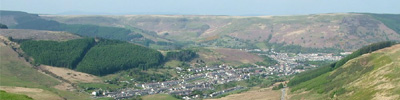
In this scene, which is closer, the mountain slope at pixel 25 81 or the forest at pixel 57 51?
the mountain slope at pixel 25 81

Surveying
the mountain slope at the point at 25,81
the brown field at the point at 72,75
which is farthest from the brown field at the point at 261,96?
the brown field at the point at 72,75

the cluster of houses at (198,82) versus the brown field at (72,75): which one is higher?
the brown field at (72,75)

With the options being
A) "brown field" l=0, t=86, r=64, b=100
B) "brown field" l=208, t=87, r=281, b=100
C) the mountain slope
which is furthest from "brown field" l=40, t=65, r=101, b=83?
"brown field" l=208, t=87, r=281, b=100

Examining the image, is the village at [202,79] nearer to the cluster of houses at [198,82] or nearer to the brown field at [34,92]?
the cluster of houses at [198,82]

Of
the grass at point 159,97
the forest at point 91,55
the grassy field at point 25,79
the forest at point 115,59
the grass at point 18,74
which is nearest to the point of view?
the grassy field at point 25,79

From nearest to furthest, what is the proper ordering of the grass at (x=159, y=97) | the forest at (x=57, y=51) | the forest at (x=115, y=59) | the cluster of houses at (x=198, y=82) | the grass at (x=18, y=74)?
the grass at (x=18, y=74), the grass at (x=159, y=97), the cluster of houses at (x=198, y=82), the forest at (x=57, y=51), the forest at (x=115, y=59)

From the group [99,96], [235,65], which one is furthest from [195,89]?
[235,65]

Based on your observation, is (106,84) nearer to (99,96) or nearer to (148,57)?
(99,96)
